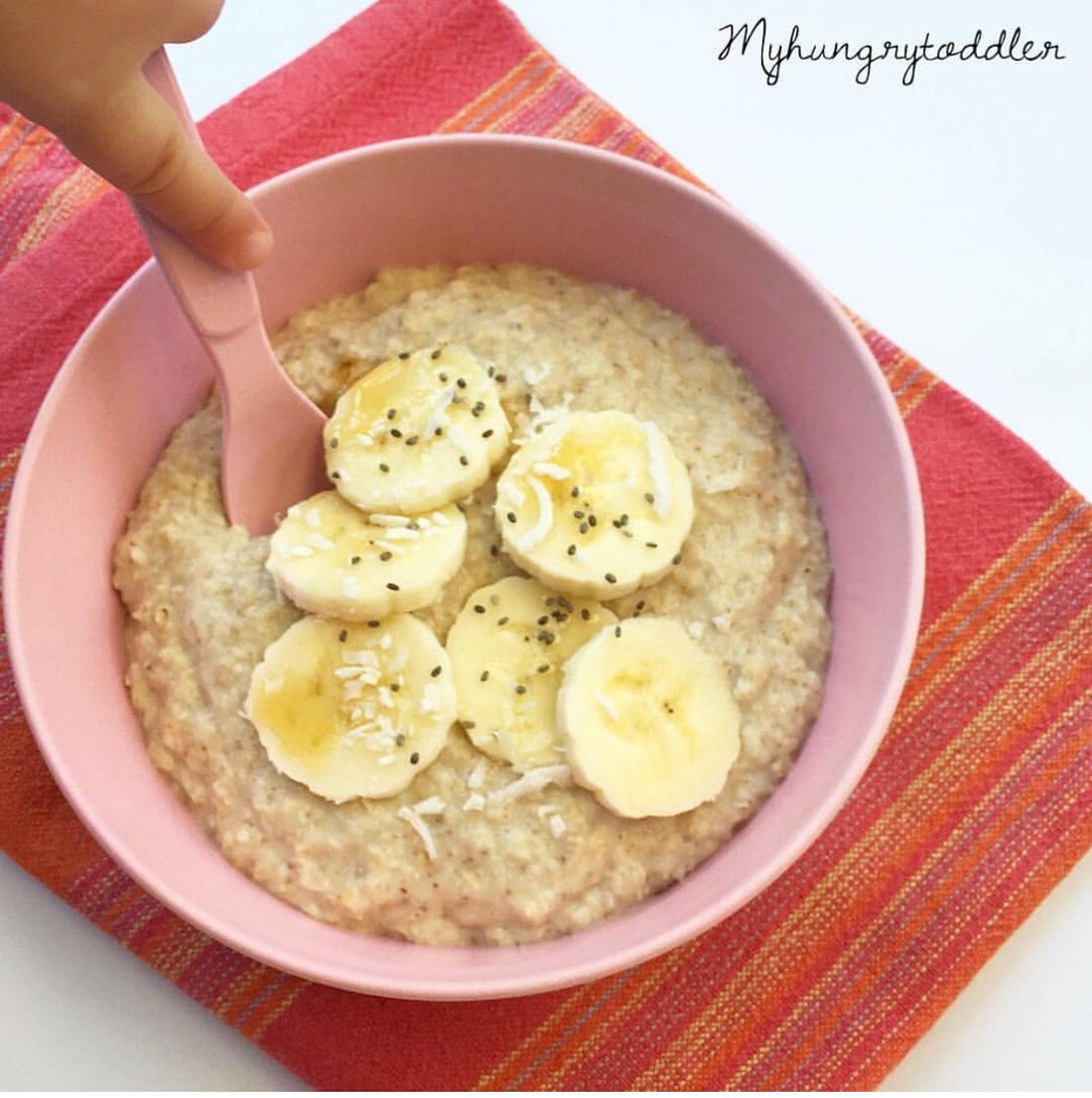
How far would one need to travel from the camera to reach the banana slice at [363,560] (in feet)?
5.79

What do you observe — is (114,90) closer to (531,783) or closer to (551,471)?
(551,471)

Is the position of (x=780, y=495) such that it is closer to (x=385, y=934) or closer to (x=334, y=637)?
(x=334, y=637)

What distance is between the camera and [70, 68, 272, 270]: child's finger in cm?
130

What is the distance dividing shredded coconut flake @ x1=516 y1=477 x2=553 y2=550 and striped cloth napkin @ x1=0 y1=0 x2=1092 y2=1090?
671 millimetres

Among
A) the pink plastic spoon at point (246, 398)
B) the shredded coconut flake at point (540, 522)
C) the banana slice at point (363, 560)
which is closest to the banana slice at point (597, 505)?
the shredded coconut flake at point (540, 522)

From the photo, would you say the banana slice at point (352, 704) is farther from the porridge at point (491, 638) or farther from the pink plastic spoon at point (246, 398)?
the pink plastic spoon at point (246, 398)

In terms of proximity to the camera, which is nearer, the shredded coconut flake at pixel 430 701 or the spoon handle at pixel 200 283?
the spoon handle at pixel 200 283

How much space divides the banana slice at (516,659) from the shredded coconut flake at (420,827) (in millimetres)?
141

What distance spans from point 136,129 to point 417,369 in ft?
2.24

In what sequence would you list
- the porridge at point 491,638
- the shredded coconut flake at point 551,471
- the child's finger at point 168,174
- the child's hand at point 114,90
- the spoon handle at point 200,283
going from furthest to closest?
the shredded coconut flake at point 551,471 < the porridge at point 491,638 < the spoon handle at point 200,283 < the child's finger at point 168,174 < the child's hand at point 114,90

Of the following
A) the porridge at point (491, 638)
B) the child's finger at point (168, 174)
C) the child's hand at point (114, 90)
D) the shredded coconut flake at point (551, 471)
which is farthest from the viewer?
the shredded coconut flake at point (551, 471)

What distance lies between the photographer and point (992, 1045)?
73.7 inches

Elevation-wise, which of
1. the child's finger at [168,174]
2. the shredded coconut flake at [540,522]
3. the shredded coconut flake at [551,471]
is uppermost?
the child's finger at [168,174]

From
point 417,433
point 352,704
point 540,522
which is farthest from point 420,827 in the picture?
point 417,433
